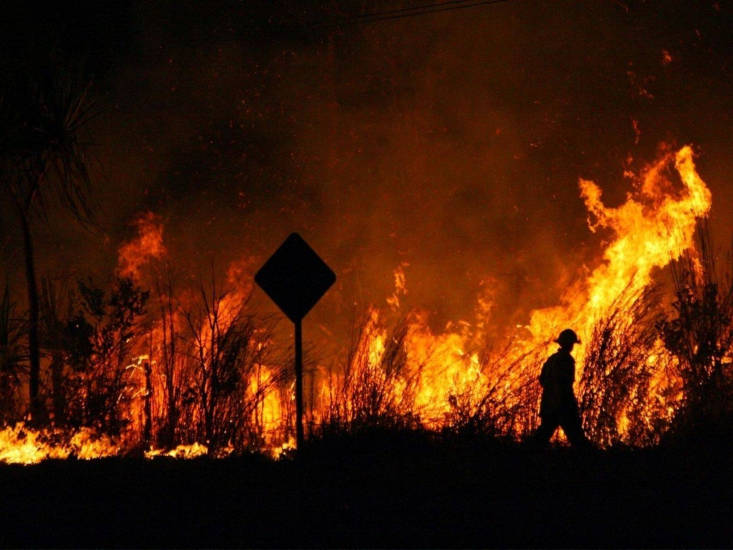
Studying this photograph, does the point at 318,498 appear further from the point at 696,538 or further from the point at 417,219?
the point at 417,219

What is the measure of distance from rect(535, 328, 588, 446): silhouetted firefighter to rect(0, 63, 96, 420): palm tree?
6783mm

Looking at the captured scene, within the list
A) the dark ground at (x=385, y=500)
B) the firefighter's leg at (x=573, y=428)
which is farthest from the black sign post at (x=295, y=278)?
the firefighter's leg at (x=573, y=428)

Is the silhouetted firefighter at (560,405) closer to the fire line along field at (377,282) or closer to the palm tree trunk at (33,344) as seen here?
the fire line along field at (377,282)

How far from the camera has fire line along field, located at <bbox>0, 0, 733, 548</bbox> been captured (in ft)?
22.5

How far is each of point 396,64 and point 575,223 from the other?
17.3ft

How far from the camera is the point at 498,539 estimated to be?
5527mm

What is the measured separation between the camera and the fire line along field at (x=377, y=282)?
6844 mm

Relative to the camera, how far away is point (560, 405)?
9133 millimetres

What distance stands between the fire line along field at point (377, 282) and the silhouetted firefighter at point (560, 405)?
0.11ft

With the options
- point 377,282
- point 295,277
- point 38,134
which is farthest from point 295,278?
point 377,282

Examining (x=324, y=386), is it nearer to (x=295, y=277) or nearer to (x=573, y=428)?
(x=295, y=277)

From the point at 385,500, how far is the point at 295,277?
3233mm

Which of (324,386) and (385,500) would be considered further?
(324,386)

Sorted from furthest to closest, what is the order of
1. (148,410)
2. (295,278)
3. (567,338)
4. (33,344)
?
Answer: (33,344)
(148,410)
(567,338)
(295,278)
